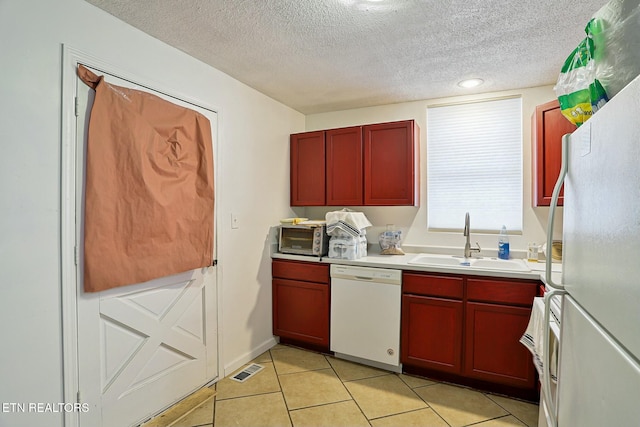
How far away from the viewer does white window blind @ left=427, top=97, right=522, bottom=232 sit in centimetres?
288

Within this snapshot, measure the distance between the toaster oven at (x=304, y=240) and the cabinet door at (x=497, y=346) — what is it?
4.22 feet

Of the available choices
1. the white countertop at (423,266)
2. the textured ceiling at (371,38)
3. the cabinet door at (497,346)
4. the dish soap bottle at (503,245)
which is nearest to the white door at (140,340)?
the textured ceiling at (371,38)

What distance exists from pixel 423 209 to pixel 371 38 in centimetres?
173

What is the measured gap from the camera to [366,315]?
2701 millimetres

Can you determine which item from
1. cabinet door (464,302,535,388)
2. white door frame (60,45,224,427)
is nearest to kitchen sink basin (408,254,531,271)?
cabinet door (464,302,535,388)

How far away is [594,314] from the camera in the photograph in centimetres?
73

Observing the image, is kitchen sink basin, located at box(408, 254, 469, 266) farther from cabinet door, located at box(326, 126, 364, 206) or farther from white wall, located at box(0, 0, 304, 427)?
white wall, located at box(0, 0, 304, 427)

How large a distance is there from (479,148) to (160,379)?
3.16m

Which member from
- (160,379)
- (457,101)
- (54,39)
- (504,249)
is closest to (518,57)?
(457,101)

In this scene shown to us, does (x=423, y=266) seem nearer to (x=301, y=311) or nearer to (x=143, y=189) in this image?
(x=301, y=311)

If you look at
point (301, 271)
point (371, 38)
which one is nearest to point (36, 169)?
point (371, 38)

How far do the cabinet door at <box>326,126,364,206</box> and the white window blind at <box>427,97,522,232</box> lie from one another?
28.0 inches

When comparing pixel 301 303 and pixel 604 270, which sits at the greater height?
pixel 604 270

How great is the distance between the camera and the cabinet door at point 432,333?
7.93ft
